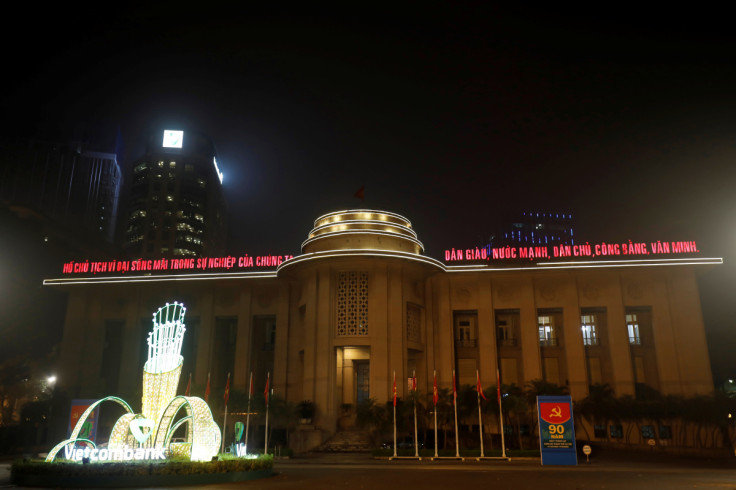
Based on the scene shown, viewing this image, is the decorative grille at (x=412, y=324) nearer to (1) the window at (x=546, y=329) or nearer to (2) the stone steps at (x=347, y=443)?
(2) the stone steps at (x=347, y=443)

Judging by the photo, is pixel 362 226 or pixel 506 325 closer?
pixel 362 226

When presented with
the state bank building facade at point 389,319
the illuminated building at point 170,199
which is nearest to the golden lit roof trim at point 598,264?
the state bank building facade at point 389,319

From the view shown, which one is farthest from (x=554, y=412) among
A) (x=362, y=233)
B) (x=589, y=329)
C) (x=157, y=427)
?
(x=589, y=329)

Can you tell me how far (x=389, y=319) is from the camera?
43812 millimetres

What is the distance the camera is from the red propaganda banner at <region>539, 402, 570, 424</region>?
26578mm

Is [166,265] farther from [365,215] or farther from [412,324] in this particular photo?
[412,324]

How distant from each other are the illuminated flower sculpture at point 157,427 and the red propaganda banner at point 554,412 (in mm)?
14756

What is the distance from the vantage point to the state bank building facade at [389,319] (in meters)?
44.1

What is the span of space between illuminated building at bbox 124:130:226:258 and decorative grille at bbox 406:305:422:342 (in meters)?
75.3

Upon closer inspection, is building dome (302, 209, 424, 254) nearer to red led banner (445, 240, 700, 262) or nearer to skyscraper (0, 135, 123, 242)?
red led banner (445, 240, 700, 262)

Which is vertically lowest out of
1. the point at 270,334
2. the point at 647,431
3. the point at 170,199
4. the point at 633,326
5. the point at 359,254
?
the point at 647,431

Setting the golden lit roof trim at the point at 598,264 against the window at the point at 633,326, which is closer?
the golden lit roof trim at the point at 598,264

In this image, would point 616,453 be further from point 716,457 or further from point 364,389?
point 364,389

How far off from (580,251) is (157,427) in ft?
123
